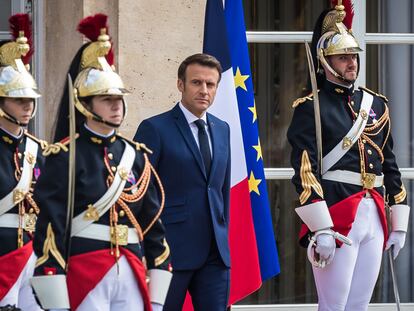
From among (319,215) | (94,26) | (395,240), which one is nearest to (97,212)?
(94,26)

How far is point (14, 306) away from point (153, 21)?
99.9 inches

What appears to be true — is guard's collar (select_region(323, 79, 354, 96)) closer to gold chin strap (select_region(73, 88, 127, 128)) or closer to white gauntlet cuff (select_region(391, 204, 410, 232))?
white gauntlet cuff (select_region(391, 204, 410, 232))

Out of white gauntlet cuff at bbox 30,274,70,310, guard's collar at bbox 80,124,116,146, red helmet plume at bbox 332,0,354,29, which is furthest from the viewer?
red helmet plume at bbox 332,0,354,29

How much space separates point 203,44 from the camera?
953cm

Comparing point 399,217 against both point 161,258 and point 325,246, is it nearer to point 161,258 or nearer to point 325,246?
point 325,246

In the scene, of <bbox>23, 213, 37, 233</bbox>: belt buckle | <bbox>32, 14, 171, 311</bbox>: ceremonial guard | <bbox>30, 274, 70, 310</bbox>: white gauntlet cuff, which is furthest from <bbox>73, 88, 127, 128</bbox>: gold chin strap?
<bbox>23, 213, 37, 233</bbox>: belt buckle

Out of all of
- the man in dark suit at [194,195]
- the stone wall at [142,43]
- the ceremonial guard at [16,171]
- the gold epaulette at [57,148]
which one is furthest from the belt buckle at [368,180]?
the gold epaulette at [57,148]

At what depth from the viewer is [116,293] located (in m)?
7.14

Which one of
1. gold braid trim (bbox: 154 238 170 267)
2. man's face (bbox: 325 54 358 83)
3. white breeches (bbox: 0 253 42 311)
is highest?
man's face (bbox: 325 54 358 83)

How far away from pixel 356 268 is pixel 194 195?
1.03 m

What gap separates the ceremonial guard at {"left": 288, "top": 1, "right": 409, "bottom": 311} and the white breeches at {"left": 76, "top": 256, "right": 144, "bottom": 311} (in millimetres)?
1583

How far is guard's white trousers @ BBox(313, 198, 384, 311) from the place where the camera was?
8.55 metres

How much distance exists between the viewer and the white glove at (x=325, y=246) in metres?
8.42

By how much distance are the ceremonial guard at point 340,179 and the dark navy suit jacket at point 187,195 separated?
50cm
